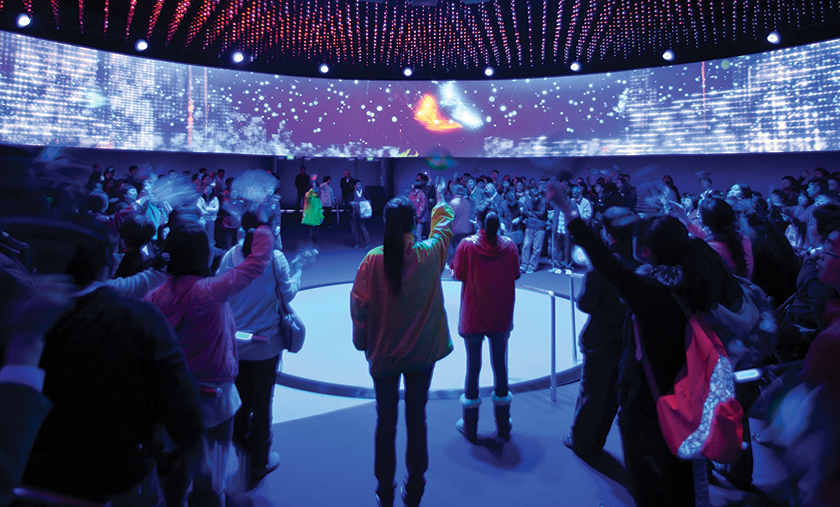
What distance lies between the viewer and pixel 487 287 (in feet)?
10.1

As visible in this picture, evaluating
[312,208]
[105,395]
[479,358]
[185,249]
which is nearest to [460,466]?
[479,358]

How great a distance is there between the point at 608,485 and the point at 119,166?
14.6 metres

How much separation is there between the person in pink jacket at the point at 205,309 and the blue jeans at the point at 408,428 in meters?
0.73

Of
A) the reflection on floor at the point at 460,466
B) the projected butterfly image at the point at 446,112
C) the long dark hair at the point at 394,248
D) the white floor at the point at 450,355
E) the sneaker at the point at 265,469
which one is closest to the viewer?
the long dark hair at the point at 394,248


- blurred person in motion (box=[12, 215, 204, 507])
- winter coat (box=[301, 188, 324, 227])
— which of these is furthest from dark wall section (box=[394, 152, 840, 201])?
blurred person in motion (box=[12, 215, 204, 507])

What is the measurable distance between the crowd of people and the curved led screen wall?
357 inches

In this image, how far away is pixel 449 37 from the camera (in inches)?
411

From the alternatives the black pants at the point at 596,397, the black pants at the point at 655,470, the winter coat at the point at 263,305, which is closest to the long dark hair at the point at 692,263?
the black pants at the point at 655,470

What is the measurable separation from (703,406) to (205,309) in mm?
1923

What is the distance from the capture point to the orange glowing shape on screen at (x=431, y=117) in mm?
14055

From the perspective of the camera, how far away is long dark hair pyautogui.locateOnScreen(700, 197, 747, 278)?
9.21 feet

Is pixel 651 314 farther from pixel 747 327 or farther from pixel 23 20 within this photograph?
pixel 23 20

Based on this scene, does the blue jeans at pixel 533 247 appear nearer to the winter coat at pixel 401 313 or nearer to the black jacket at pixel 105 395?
the winter coat at pixel 401 313

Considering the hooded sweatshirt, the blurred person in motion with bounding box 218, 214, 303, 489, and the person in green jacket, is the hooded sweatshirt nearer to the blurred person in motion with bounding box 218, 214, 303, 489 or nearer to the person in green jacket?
the blurred person in motion with bounding box 218, 214, 303, 489
